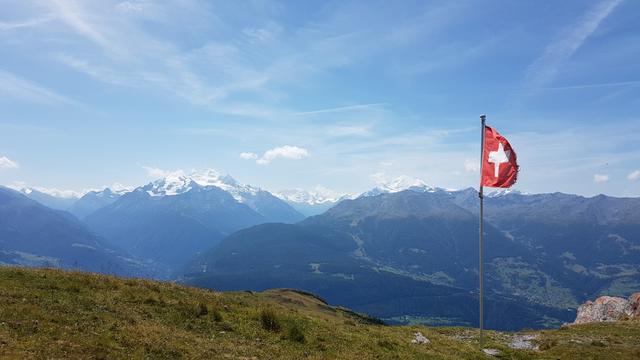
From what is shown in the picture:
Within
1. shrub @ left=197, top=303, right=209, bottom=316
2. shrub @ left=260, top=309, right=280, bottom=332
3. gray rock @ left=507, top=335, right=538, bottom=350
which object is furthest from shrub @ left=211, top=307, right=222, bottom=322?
gray rock @ left=507, top=335, right=538, bottom=350

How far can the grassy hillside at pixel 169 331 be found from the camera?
22562 millimetres

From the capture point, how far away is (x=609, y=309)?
260ft

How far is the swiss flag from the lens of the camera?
31281 mm

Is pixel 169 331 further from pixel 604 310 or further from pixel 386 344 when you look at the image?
pixel 604 310

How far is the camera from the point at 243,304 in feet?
127

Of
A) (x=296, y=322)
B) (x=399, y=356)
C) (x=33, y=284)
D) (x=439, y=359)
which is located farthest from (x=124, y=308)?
(x=439, y=359)

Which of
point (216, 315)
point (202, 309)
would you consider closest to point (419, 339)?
point (216, 315)

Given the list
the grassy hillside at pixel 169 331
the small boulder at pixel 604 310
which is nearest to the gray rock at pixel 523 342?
the grassy hillside at pixel 169 331

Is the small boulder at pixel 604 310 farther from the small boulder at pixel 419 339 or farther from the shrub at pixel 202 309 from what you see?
the shrub at pixel 202 309

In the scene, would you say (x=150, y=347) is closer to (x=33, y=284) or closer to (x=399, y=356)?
(x=33, y=284)

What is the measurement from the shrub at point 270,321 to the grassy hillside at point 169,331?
0.07 metres

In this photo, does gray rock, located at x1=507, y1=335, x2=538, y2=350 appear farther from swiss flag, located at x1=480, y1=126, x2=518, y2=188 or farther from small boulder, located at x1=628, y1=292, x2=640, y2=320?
small boulder, located at x1=628, y1=292, x2=640, y2=320

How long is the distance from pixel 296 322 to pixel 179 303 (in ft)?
28.7

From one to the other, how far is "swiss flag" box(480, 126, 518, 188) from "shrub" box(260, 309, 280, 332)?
17540 millimetres
